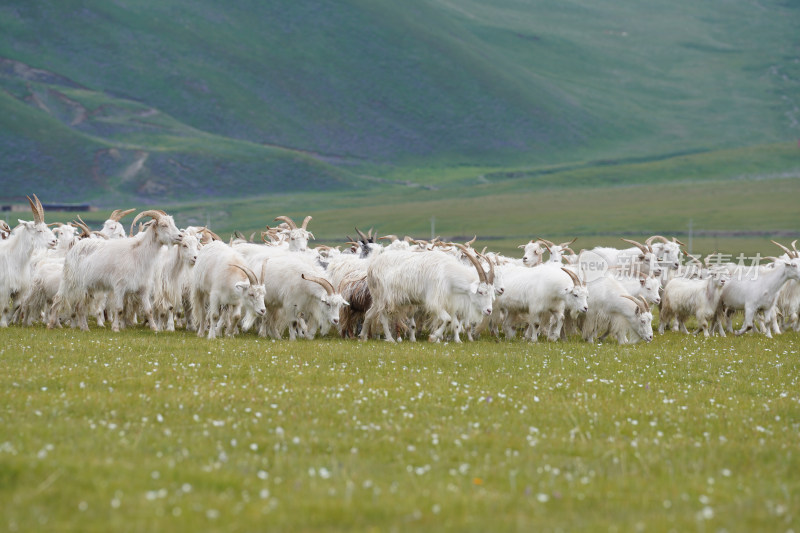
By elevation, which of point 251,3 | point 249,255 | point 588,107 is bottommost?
point 249,255

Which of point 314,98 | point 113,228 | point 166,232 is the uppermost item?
point 314,98

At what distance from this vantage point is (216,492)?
6.41 metres

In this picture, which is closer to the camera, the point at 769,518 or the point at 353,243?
the point at 769,518

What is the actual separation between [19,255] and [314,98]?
6100 inches

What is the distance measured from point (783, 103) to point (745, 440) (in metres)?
191

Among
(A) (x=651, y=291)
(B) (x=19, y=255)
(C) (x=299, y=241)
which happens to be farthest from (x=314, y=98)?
(B) (x=19, y=255)

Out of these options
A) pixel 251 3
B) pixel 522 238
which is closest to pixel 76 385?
pixel 522 238

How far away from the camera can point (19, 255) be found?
55.1 feet

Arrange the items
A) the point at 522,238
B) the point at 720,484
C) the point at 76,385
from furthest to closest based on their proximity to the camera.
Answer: the point at 522,238 < the point at 76,385 < the point at 720,484

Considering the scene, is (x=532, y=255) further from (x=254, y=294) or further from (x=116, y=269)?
(x=116, y=269)

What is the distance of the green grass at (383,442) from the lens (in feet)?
20.0

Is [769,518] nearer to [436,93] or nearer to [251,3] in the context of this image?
[436,93]

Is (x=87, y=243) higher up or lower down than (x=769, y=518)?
higher up

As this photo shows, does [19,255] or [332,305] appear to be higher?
[19,255]
